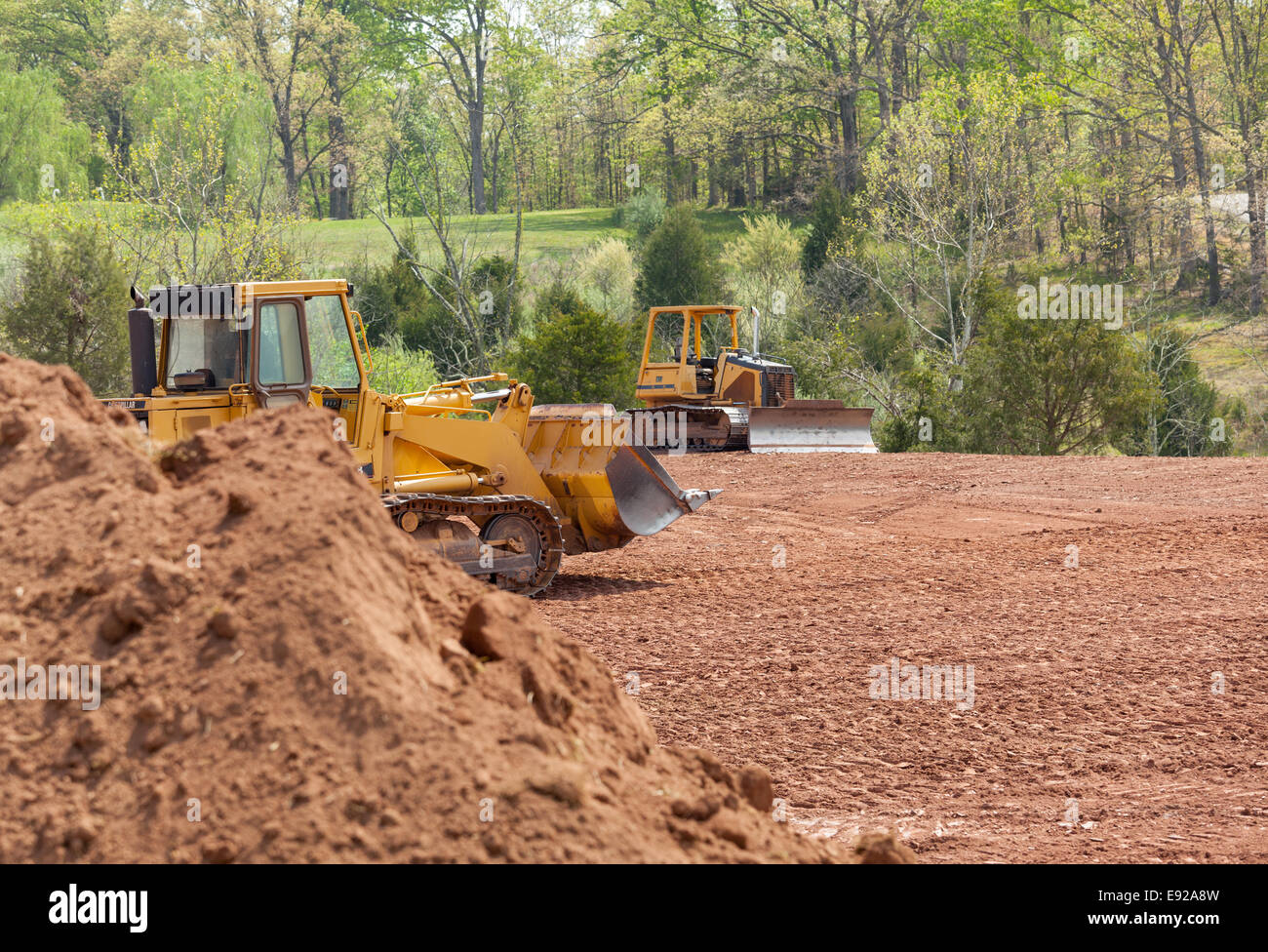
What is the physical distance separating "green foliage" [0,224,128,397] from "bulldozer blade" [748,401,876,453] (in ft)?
40.0

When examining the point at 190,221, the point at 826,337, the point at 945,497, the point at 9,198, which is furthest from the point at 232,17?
the point at 945,497

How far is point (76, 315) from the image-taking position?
21359 mm

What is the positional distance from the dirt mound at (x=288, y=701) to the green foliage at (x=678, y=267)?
1231 inches

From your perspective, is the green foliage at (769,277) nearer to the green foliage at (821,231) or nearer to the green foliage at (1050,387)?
the green foliage at (821,231)

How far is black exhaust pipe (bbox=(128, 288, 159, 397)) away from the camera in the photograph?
9242 mm

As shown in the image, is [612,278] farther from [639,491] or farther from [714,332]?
[639,491]

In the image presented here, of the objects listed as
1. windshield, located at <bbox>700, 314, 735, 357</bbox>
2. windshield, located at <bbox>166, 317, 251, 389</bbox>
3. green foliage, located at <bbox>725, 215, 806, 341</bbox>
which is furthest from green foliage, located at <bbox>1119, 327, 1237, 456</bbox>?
windshield, located at <bbox>166, 317, 251, 389</bbox>

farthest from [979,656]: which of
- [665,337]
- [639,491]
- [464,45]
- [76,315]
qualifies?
[464,45]

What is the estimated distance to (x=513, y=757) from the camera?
11.0ft

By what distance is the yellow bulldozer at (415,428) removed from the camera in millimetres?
9328

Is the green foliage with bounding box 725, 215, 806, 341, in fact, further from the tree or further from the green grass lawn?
the tree

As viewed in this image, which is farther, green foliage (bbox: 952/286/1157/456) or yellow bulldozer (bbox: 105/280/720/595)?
green foliage (bbox: 952/286/1157/456)

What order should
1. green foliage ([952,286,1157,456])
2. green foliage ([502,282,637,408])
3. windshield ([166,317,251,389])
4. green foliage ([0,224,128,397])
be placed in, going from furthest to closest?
1. green foliage ([502,282,637,408])
2. green foliage ([952,286,1157,456])
3. green foliage ([0,224,128,397])
4. windshield ([166,317,251,389])

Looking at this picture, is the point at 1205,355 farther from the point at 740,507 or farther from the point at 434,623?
the point at 434,623
